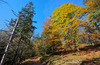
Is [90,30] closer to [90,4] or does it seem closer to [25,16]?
[90,4]

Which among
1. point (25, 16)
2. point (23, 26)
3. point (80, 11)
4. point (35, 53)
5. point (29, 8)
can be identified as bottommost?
point (35, 53)

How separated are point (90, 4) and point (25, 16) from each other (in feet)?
39.6

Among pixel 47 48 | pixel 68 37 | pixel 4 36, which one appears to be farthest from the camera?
pixel 47 48


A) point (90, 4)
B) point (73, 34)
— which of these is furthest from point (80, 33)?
point (90, 4)

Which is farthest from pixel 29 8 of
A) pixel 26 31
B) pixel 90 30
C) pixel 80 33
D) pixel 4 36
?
pixel 90 30

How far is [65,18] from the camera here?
843cm

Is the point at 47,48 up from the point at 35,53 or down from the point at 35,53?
up

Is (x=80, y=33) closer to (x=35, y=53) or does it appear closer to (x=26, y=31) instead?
(x=26, y=31)

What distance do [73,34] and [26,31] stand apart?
816 centimetres

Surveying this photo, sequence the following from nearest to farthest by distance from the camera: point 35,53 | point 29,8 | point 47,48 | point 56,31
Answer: point 56,31, point 29,8, point 47,48, point 35,53

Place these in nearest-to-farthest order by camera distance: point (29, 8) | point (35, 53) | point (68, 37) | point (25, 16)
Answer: point (68, 37), point (25, 16), point (29, 8), point (35, 53)

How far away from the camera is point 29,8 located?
12.1m

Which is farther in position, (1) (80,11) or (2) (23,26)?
(2) (23,26)

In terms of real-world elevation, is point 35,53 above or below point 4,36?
below
